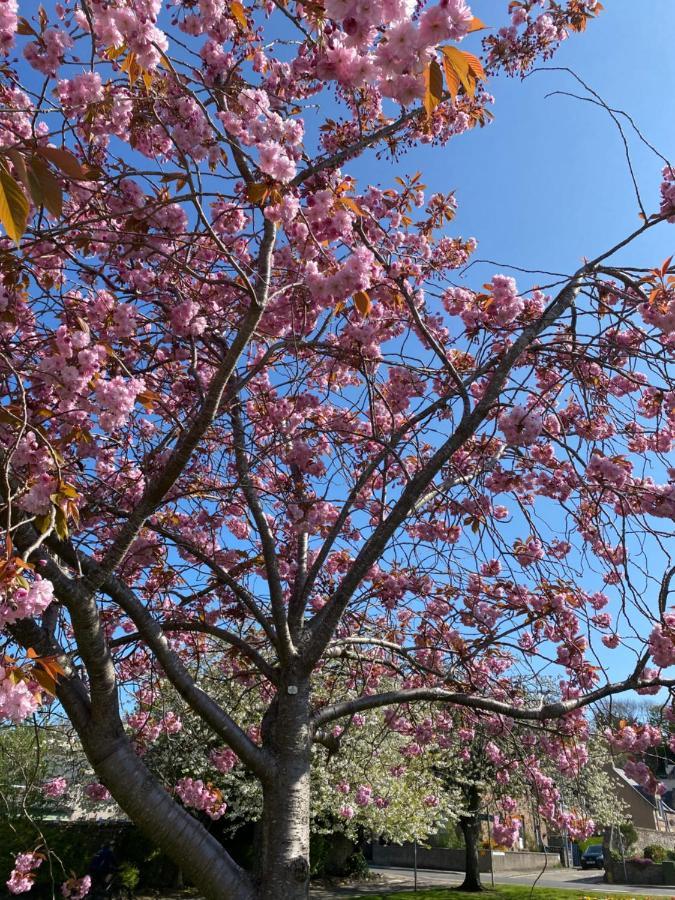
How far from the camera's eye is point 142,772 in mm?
2709

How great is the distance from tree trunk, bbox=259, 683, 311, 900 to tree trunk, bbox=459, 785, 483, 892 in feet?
43.1

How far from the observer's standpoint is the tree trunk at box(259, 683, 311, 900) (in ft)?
9.48

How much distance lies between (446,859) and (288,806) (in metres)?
25.3

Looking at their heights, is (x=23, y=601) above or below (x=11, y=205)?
below

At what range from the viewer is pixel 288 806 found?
3080 mm

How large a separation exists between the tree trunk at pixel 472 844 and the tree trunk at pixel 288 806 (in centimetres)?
1314

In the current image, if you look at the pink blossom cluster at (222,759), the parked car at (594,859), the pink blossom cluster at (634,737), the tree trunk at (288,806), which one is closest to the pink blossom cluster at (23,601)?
the tree trunk at (288,806)

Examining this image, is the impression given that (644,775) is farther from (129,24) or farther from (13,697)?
(129,24)

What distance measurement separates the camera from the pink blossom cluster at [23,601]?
176cm

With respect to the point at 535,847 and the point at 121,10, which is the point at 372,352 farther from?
the point at 535,847

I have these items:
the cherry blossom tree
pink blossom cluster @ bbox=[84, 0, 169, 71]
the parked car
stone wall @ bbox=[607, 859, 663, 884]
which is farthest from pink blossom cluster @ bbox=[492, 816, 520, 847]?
the parked car

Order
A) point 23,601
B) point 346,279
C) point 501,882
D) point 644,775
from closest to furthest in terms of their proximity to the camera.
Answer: point 23,601, point 346,279, point 644,775, point 501,882

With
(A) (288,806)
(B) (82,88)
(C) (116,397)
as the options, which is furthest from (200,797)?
(B) (82,88)

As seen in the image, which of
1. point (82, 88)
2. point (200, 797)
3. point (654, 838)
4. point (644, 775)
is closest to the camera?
point (82, 88)
